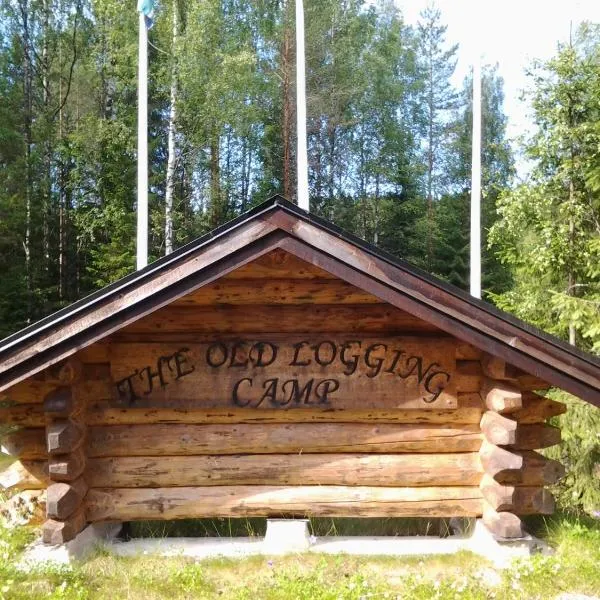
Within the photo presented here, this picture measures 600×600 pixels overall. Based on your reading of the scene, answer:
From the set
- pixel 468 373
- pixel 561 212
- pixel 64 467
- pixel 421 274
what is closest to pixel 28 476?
pixel 64 467

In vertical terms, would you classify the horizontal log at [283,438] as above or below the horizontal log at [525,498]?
above

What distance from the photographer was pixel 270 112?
21703 mm

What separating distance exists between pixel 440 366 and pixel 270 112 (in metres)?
19.3

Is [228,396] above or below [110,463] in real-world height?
above

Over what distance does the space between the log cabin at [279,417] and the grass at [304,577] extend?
13.8 inches

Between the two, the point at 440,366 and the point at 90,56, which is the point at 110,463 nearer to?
the point at 440,366

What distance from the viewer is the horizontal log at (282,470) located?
185 inches

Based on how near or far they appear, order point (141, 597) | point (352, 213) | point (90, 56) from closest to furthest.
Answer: point (141, 597) → point (90, 56) → point (352, 213)

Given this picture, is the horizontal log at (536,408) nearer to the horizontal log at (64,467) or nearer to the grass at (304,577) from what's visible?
the grass at (304,577)

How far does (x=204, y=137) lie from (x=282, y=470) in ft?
53.0

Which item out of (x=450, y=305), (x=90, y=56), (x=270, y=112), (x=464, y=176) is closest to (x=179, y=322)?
(x=450, y=305)

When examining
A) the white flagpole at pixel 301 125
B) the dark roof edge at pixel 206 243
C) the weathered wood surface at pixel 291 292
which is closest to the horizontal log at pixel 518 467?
the dark roof edge at pixel 206 243

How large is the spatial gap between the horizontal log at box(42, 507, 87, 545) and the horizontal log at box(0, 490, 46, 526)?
0.48m

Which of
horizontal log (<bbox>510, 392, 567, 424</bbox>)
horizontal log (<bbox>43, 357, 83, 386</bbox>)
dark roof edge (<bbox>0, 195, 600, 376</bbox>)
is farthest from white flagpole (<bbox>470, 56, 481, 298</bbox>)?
horizontal log (<bbox>43, 357, 83, 386</bbox>)
